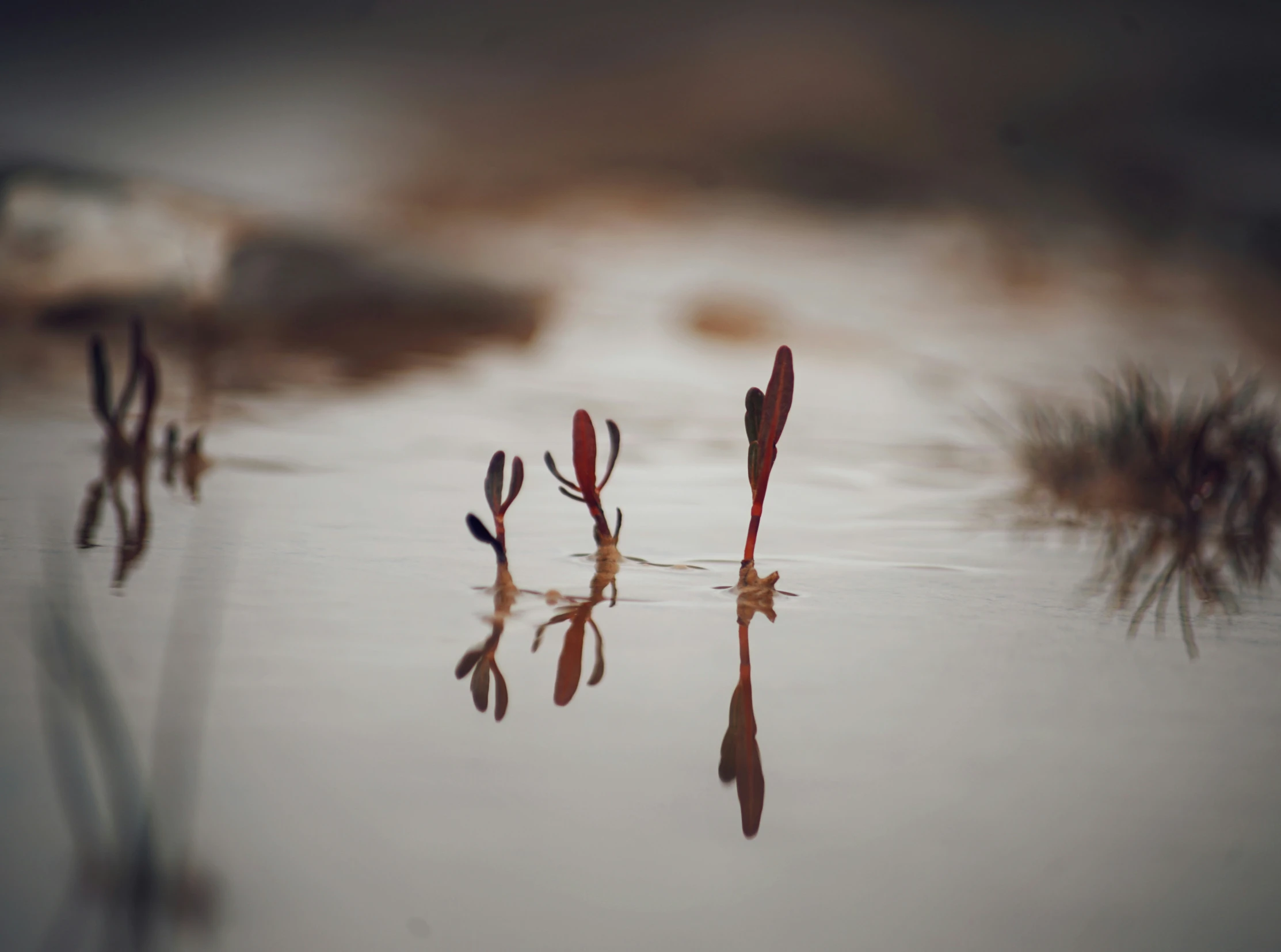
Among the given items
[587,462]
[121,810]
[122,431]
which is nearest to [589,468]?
[587,462]

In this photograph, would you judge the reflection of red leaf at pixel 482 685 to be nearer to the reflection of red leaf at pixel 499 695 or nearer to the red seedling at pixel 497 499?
the reflection of red leaf at pixel 499 695

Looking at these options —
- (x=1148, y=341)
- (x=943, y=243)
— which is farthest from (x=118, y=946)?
(x=943, y=243)

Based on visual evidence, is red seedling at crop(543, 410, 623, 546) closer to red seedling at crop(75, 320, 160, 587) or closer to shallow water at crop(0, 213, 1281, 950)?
shallow water at crop(0, 213, 1281, 950)

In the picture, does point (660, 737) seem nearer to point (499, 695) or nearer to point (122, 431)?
point (499, 695)

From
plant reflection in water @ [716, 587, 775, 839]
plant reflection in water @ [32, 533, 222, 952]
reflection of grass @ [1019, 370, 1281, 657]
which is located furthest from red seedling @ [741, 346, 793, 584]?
plant reflection in water @ [32, 533, 222, 952]

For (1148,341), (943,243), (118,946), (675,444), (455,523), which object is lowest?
(118,946)

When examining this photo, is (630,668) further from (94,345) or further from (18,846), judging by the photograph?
(94,345)
